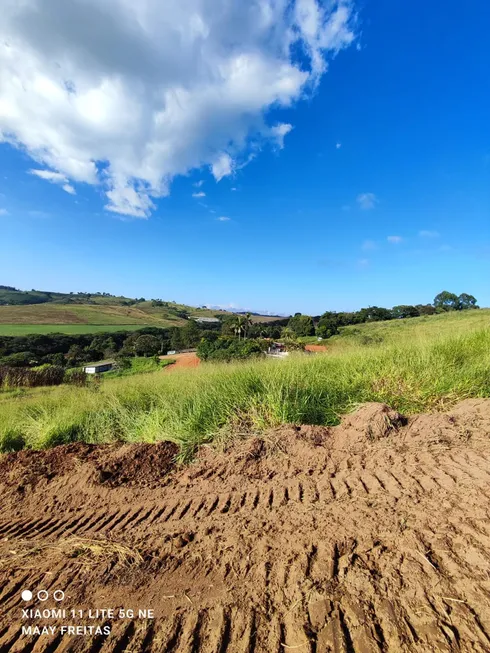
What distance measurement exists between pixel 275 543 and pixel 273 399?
2.43 m

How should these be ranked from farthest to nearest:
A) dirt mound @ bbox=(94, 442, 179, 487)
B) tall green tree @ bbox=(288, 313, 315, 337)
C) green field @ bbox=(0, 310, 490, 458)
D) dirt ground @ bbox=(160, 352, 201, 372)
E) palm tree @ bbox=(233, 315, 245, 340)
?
palm tree @ bbox=(233, 315, 245, 340)
tall green tree @ bbox=(288, 313, 315, 337)
dirt ground @ bbox=(160, 352, 201, 372)
green field @ bbox=(0, 310, 490, 458)
dirt mound @ bbox=(94, 442, 179, 487)

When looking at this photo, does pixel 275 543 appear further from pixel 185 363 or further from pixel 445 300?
pixel 445 300

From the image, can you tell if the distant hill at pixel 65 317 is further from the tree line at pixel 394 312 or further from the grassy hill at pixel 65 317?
the tree line at pixel 394 312

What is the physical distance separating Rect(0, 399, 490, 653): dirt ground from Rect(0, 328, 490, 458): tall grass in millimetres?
581

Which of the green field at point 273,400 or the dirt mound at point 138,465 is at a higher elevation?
the green field at point 273,400

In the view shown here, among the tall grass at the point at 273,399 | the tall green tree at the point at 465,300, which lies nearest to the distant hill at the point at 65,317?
the tall green tree at the point at 465,300

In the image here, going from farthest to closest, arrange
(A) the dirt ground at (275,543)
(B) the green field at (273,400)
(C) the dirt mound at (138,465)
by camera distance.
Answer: (B) the green field at (273,400)
(C) the dirt mound at (138,465)
(A) the dirt ground at (275,543)

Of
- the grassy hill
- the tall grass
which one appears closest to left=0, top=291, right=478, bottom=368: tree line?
the grassy hill

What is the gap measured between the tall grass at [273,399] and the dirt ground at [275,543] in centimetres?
58

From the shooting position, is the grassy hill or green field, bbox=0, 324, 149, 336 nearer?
green field, bbox=0, 324, 149, 336

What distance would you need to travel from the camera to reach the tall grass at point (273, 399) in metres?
4.62

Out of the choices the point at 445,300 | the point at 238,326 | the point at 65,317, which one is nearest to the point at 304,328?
the point at 238,326

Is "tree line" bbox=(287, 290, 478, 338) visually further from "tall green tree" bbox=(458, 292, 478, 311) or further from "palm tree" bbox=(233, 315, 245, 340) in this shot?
"palm tree" bbox=(233, 315, 245, 340)

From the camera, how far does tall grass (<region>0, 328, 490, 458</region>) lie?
4.62 meters
